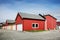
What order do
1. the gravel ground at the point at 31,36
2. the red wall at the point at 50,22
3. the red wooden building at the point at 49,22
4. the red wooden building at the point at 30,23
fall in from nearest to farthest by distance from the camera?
1. the gravel ground at the point at 31,36
2. the red wooden building at the point at 30,23
3. the red wooden building at the point at 49,22
4. the red wall at the point at 50,22

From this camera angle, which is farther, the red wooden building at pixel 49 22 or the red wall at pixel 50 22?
the red wall at pixel 50 22

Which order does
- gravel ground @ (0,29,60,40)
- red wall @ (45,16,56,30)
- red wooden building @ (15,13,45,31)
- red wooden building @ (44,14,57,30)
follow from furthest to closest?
red wall @ (45,16,56,30) < red wooden building @ (44,14,57,30) < red wooden building @ (15,13,45,31) < gravel ground @ (0,29,60,40)

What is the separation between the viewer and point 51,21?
146 feet

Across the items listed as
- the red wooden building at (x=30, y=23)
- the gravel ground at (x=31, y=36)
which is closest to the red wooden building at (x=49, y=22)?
the red wooden building at (x=30, y=23)

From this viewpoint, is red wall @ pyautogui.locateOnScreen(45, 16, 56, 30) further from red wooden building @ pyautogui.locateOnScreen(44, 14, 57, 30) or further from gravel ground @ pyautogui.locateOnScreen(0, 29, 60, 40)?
gravel ground @ pyautogui.locateOnScreen(0, 29, 60, 40)

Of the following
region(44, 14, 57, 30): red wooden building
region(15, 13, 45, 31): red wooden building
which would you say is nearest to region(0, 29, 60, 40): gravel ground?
region(15, 13, 45, 31): red wooden building

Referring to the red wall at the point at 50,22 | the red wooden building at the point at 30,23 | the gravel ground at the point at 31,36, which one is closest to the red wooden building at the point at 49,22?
the red wall at the point at 50,22

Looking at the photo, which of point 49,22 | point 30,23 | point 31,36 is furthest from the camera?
point 49,22

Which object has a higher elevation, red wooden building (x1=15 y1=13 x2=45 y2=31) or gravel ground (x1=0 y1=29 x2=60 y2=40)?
red wooden building (x1=15 y1=13 x2=45 y2=31)

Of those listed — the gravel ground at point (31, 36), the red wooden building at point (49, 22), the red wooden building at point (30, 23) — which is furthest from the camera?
the red wooden building at point (49, 22)

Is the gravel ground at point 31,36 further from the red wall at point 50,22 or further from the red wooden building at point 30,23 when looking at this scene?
the red wall at point 50,22

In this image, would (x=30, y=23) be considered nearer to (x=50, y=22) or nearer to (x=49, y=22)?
(x=49, y=22)

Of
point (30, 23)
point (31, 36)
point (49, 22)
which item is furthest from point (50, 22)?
point (31, 36)

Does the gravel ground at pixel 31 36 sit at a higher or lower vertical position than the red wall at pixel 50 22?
lower
